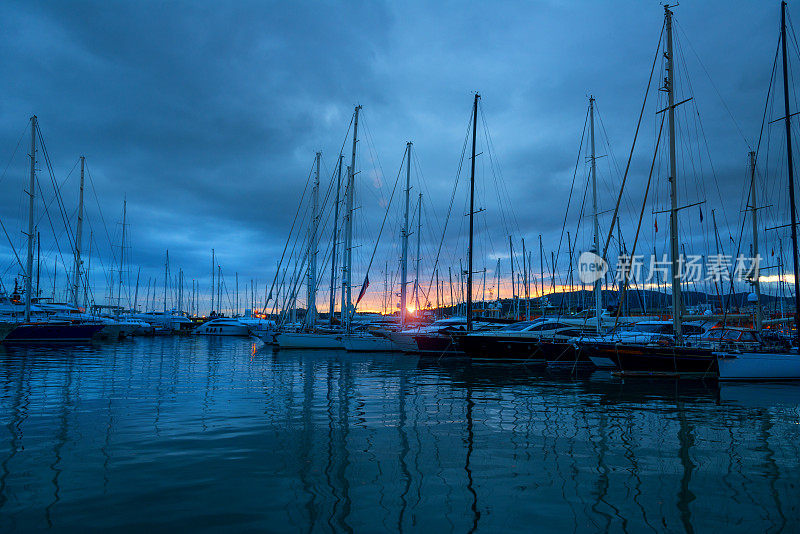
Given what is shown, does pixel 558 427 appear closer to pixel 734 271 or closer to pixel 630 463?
pixel 630 463

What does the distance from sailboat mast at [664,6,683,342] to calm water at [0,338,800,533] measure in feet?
19.9

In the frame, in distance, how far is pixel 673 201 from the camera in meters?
21.9

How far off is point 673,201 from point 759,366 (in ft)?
25.2

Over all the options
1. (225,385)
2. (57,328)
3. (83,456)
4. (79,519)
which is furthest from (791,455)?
(57,328)

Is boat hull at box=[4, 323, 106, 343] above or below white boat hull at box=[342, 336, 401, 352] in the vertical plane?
above

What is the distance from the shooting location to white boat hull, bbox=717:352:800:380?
Answer: 1970cm

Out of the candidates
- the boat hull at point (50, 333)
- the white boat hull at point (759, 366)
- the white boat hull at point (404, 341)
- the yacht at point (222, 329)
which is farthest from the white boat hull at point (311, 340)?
the yacht at point (222, 329)

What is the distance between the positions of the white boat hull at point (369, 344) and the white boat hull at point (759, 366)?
933 inches

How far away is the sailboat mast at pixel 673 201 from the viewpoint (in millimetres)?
20844

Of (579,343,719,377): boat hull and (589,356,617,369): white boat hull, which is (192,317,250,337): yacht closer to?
(589,356,617,369): white boat hull

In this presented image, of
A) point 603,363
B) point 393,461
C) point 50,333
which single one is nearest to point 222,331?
point 50,333

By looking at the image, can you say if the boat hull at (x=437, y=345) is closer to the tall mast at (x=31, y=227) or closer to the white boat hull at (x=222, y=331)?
the tall mast at (x=31, y=227)

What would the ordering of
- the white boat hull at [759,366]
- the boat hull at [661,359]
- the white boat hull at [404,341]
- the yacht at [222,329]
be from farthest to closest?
the yacht at [222,329] → the white boat hull at [404,341] → the boat hull at [661,359] → the white boat hull at [759,366]

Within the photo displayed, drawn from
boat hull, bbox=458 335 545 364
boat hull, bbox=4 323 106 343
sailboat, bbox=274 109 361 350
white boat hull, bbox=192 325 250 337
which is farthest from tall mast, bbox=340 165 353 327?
white boat hull, bbox=192 325 250 337
